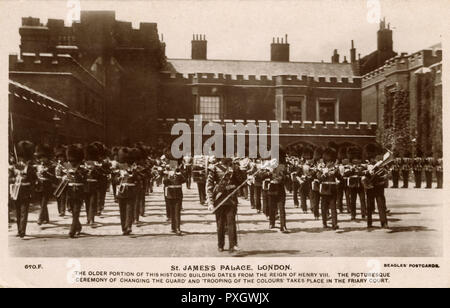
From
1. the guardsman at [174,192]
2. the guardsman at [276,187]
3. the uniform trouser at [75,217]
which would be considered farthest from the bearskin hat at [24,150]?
the guardsman at [276,187]

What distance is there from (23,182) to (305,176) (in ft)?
18.0

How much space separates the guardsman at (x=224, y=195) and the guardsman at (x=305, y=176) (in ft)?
11.5

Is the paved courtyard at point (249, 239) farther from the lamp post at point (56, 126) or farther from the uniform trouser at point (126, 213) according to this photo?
the lamp post at point (56, 126)

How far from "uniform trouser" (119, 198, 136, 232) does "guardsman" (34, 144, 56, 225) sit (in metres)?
1.24

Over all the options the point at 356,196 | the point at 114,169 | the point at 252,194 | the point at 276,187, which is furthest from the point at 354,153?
the point at 114,169

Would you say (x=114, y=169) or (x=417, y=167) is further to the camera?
(x=417, y=167)

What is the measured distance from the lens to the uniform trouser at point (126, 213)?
766cm

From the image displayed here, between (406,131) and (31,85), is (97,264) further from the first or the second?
(406,131)

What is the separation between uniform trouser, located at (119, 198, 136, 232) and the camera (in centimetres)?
766

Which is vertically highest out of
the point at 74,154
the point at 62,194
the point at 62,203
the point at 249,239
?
the point at 74,154

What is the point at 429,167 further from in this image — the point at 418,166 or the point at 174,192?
the point at 174,192

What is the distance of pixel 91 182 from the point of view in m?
8.45

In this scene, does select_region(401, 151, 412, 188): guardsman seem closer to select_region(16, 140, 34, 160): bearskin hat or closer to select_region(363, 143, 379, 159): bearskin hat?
select_region(363, 143, 379, 159): bearskin hat

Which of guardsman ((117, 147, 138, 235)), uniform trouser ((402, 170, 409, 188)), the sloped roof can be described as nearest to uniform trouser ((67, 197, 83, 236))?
guardsman ((117, 147, 138, 235))
